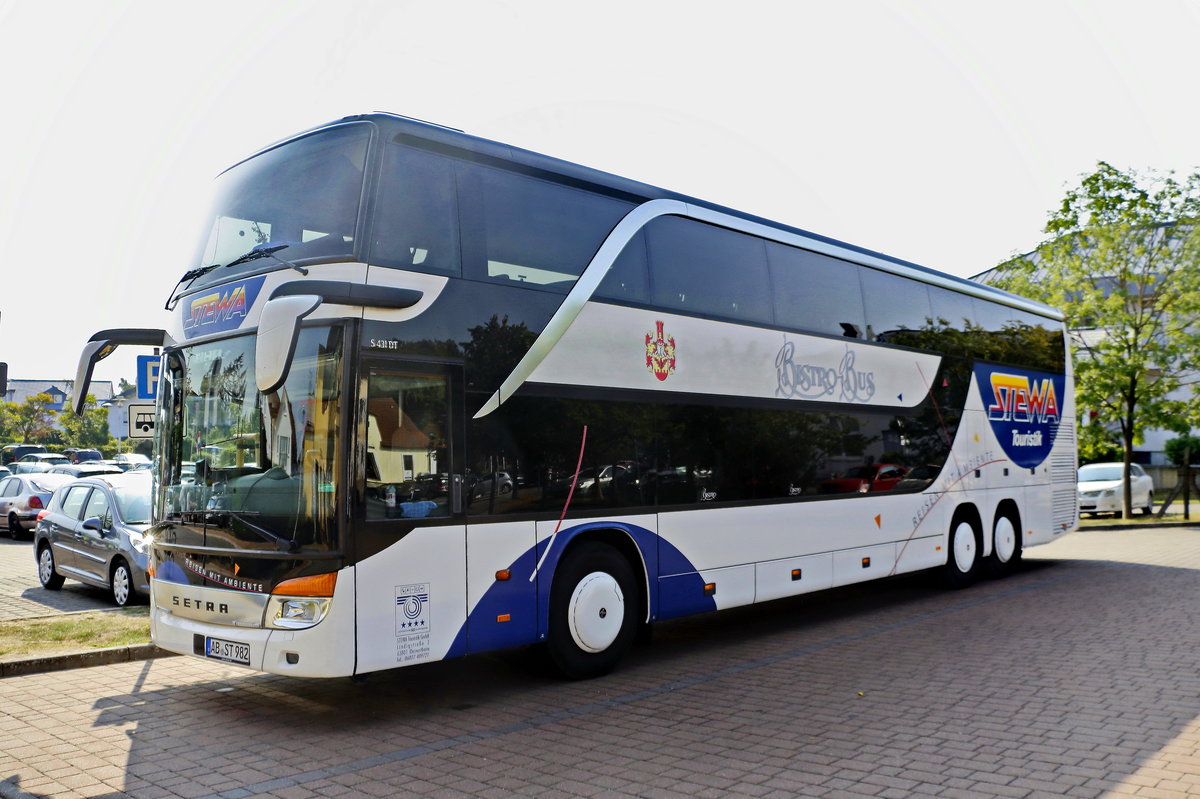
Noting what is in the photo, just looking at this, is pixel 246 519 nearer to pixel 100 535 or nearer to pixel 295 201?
pixel 295 201

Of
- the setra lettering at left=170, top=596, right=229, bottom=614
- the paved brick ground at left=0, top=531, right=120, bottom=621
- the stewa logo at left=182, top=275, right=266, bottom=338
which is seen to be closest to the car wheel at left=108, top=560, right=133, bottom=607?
the paved brick ground at left=0, top=531, right=120, bottom=621

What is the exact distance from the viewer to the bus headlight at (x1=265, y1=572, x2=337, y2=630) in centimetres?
668

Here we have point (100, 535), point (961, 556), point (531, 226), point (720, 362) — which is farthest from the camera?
point (961, 556)

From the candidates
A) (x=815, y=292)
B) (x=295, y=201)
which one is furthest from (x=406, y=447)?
(x=815, y=292)

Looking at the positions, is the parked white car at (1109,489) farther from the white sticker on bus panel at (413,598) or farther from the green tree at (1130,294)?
the white sticker on bus panel at (413,598)

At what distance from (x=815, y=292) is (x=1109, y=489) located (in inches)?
871

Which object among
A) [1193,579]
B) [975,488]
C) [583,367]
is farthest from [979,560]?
[583,367]

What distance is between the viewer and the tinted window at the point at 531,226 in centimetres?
792

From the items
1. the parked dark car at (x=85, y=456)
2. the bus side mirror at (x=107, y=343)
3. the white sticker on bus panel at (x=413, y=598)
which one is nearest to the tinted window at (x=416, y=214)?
the white sticker on bus panel at (x=413, y=598)

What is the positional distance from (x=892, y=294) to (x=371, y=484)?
8.49 m

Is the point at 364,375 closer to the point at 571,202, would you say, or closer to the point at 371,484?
the point at 371,484

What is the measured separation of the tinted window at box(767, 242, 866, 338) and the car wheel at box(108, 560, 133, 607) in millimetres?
8564

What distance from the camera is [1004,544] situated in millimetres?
15539

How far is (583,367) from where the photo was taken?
864cm
